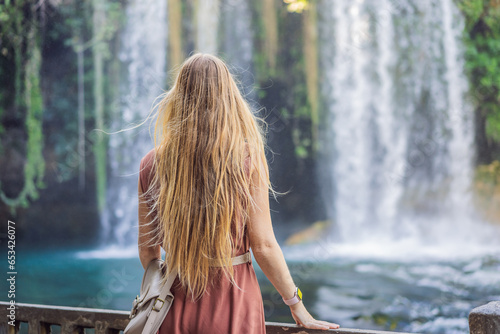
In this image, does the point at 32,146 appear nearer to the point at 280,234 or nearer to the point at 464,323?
the point at 280,234

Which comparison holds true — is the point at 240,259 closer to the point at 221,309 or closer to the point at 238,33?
the point at 221,309

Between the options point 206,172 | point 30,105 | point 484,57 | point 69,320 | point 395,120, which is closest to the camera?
point 206,172

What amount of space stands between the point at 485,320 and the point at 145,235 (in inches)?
38.4

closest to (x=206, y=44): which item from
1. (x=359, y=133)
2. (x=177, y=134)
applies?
(x=359, y=133)

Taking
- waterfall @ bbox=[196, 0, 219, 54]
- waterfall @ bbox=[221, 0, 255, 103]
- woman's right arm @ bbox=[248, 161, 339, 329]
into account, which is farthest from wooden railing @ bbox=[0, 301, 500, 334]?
waterfall @ bbox=[196, 0, 219, 54]

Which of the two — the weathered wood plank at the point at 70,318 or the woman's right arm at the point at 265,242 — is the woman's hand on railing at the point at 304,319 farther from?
the weathered wood plank at the point at 70,318

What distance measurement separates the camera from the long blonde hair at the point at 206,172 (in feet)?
4.36

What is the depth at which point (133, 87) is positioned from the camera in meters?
12.2

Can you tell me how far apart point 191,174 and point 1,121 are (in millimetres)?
11558

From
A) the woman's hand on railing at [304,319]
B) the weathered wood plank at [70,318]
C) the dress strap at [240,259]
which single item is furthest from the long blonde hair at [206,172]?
the weathered wood plank at [70,318]

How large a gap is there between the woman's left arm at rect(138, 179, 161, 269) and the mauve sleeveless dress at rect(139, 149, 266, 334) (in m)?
0.17

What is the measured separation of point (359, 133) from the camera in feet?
40.0

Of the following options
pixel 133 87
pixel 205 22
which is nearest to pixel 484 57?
pixel 205 22

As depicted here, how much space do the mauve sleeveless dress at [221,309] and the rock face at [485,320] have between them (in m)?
0.57
